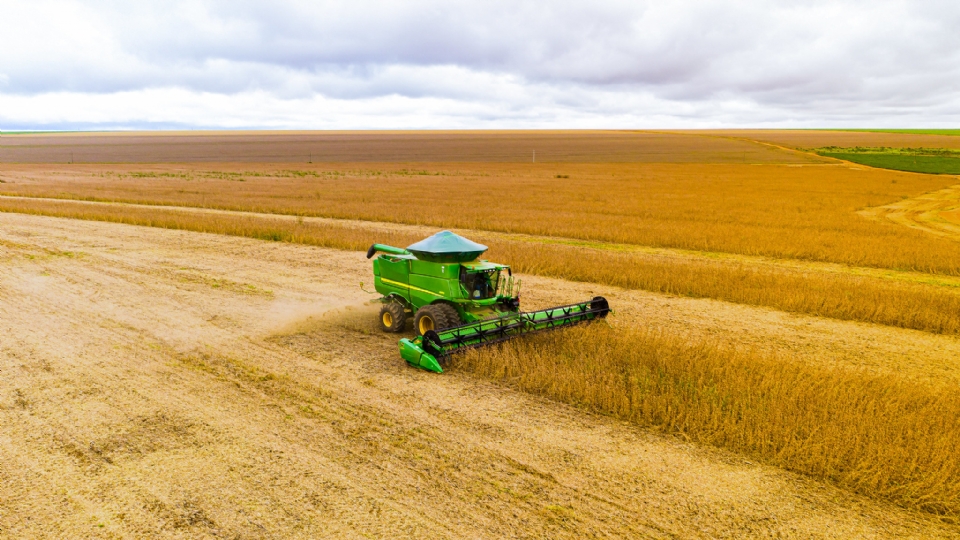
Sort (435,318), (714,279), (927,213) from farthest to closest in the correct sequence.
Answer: (927,213) < (714,279) < (435,318)

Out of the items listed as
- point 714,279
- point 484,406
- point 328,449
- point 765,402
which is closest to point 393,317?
point 484,406

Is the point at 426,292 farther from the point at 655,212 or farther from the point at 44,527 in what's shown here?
the point at 655,212

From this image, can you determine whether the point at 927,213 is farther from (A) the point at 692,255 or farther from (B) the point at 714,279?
(B) the point at 714,279

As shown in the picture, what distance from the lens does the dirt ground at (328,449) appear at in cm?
493

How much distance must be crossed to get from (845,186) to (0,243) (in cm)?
4772

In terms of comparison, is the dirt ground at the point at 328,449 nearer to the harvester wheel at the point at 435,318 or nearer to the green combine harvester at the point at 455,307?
the green combine harvester at the point at 455,307

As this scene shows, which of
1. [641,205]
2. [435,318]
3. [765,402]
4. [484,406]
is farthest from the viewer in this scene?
[641,205]

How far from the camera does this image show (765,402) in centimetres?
688

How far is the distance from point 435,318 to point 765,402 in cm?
436

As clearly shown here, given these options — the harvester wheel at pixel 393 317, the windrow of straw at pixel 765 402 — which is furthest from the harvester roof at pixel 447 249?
the windrow of straw at pixel 765 402

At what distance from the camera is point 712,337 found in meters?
10.2

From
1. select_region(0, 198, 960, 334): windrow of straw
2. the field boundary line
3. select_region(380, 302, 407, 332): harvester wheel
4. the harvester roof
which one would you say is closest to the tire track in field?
the field boundary line

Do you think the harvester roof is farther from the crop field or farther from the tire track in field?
the tire track in field

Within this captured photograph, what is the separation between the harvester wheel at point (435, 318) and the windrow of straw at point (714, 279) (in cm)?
639
